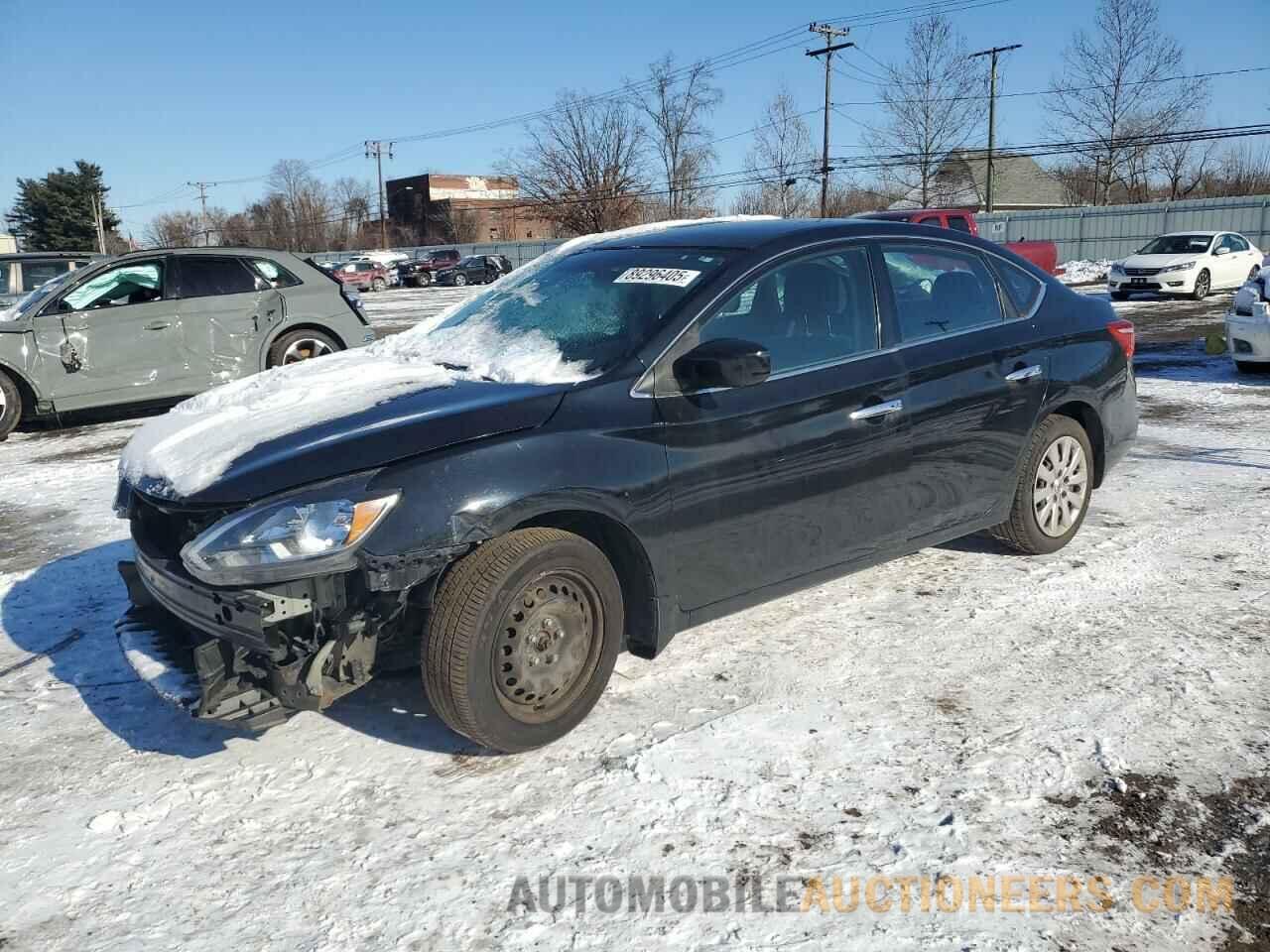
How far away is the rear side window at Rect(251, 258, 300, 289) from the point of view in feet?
33.9

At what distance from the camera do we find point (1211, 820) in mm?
2889

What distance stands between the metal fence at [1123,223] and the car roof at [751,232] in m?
33.3

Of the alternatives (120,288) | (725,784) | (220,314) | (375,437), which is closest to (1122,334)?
(725,784)

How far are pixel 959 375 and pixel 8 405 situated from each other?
8.69 metres

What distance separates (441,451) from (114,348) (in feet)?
25.6

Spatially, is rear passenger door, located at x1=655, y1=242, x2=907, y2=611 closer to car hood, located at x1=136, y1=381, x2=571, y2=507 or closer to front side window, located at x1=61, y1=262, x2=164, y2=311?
car hood, located at x1=136, y1=381, x2=571, y2=507

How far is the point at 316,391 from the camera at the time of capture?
3.73 m

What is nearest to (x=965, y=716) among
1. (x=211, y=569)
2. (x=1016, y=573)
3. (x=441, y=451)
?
(x=1016, y=573)

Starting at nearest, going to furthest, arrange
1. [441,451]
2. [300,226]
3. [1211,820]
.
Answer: [1211,820]
[441,451]
[300,226]

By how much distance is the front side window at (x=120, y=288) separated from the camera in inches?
375

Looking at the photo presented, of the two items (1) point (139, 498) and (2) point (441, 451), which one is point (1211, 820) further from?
(1) point (139, 498)

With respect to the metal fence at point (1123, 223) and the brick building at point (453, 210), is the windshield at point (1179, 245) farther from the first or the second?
the brick building at point (453, 210)

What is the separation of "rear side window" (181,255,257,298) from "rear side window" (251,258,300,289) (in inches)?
4.7

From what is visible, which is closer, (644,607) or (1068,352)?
(644,607)
